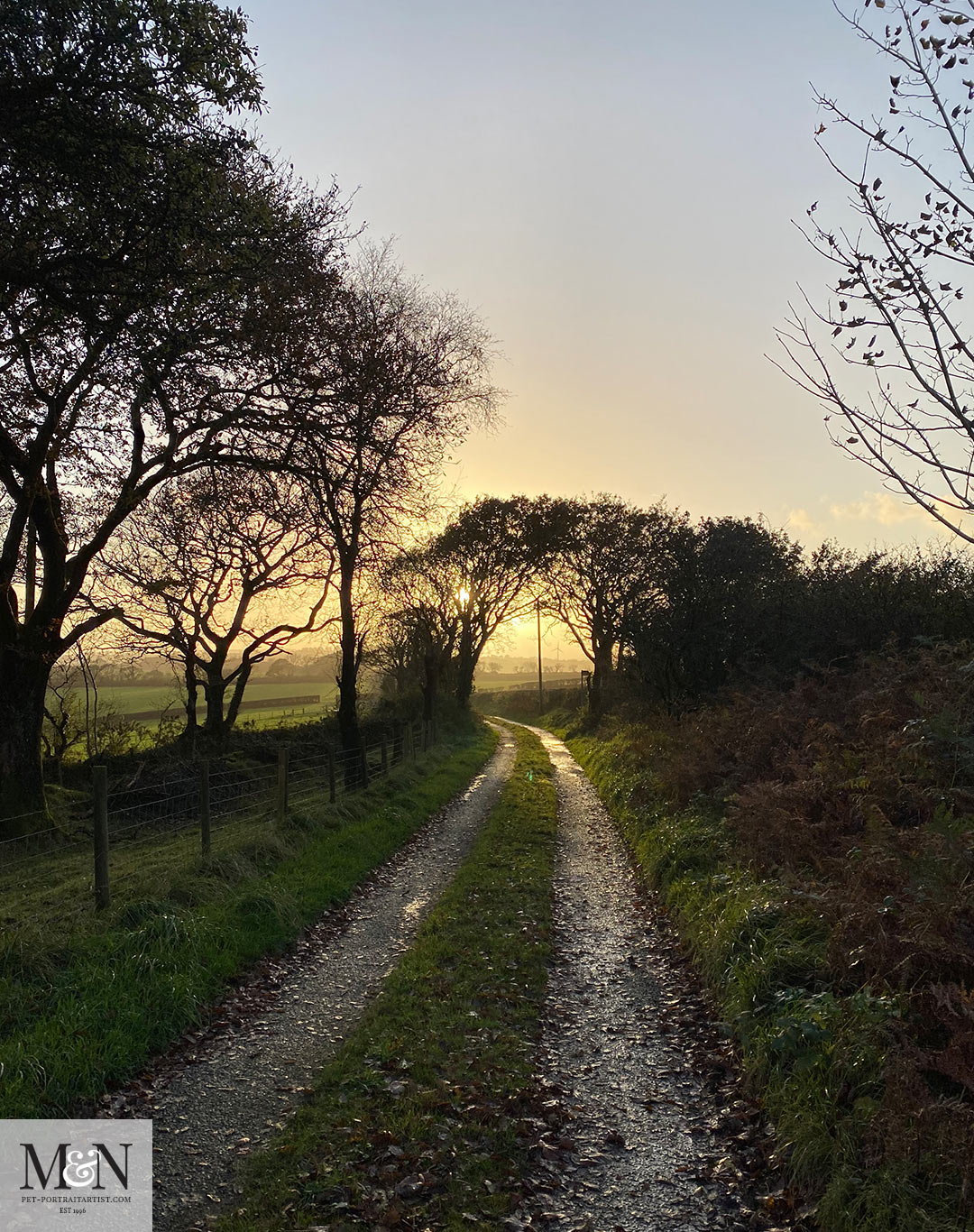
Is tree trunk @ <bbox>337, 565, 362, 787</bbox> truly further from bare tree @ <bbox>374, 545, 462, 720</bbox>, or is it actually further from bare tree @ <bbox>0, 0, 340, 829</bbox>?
bare tree @ <bbox>374, 545, 462, 720</bbox>

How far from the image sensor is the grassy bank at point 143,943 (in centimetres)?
594

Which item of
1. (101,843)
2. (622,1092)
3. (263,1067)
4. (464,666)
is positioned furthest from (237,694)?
(464,666)

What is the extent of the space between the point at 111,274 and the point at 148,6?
2325 millimetres

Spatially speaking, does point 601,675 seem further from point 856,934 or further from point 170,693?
point 856,934

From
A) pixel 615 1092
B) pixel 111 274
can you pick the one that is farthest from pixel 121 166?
pixel 615 1092

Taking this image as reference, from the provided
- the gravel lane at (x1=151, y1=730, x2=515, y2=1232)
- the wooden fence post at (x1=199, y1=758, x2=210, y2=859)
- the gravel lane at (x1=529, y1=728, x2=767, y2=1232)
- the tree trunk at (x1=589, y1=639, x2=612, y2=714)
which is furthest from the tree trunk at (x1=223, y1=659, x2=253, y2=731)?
the tree trunk at (x1=589, y1=639, x2=612, y2=714)

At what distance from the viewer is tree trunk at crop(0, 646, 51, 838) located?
43.4 feet

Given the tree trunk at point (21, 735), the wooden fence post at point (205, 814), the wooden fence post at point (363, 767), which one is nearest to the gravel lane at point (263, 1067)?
the wooden fence post at point (205, 814)

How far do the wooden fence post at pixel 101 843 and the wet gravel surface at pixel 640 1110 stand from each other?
5098 millimetres

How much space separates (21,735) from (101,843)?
5809mm

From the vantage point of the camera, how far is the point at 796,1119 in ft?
16.9

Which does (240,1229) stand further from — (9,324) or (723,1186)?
(9,324)

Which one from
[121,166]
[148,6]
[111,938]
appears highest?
[148,6]

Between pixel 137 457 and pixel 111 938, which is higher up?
pixel 137 457
